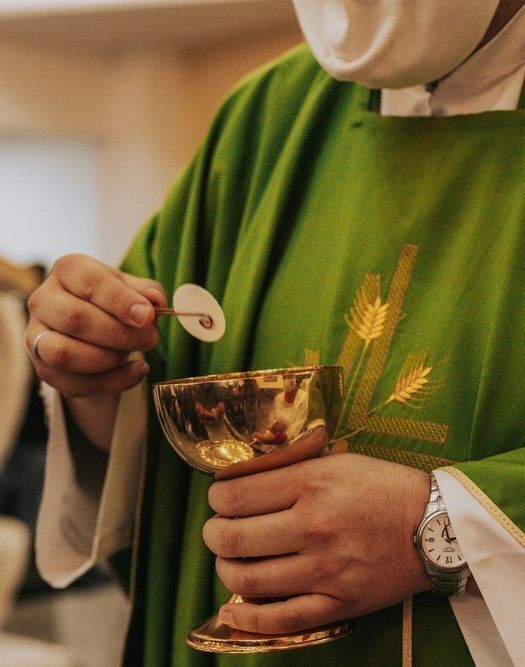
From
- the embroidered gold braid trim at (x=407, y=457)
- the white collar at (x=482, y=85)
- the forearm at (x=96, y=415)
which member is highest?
the white collar at (x=482, y=85)

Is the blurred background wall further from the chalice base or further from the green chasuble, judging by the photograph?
the chalice base

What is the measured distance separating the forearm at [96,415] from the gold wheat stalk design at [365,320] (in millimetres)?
353

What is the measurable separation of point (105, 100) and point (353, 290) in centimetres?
585

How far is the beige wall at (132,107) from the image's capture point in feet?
21.7

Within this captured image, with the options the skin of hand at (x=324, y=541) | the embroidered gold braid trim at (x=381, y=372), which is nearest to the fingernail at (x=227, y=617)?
the skin of hand at (x=324, y=541)

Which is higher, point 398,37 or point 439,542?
point 398,37

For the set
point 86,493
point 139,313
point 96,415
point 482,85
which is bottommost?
point 86,493

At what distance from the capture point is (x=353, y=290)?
4.30ft

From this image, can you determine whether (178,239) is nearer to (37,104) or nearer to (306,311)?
(306,311)

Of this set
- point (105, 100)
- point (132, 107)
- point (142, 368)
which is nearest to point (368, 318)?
point (142, 368)

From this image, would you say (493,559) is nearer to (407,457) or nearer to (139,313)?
(407,457)

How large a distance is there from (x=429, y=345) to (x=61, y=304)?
43 centimetres

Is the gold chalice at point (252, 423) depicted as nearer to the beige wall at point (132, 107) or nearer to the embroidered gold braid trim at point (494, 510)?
the embroidered gold braid trim at point (494, 510)

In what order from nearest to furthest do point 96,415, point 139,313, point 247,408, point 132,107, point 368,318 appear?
point 247,408, point 139,313, point 368,318, point 96,415, point 132,107
